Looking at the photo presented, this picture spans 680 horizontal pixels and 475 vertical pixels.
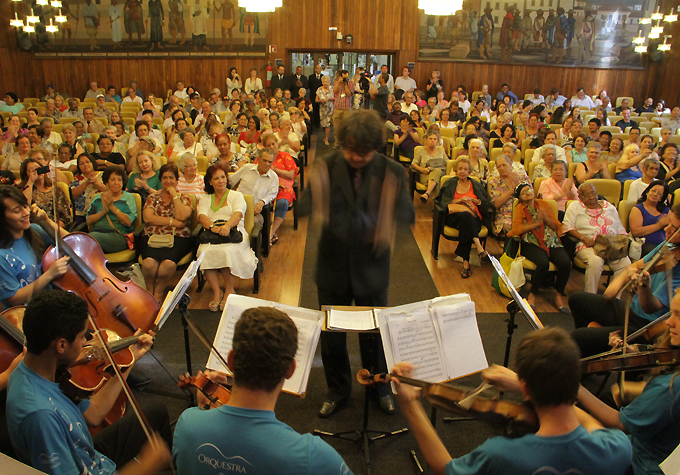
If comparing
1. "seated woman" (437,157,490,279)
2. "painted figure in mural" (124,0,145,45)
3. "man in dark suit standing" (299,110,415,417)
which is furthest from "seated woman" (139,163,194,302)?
"painted figure in mural" (124,0,145,45)

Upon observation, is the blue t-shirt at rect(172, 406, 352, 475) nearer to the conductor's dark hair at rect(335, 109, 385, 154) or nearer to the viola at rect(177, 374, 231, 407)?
the viola at rect(177, 374, 231, 407)

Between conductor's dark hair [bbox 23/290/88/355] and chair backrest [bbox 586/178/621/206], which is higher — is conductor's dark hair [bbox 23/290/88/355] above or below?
above

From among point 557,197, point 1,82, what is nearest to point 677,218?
point 557,197

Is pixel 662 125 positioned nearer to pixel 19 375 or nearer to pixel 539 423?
pixel 539 423

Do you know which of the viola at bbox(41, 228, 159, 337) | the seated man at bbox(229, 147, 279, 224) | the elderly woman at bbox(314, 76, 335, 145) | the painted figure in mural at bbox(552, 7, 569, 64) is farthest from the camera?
the painted figure in mural at bbox(552, 7, 569, 64)

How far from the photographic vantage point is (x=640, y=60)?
12531mm

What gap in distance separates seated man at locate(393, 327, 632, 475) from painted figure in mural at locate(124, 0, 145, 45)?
41.4ft

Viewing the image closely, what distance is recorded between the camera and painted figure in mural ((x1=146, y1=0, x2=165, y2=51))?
11.3 metres

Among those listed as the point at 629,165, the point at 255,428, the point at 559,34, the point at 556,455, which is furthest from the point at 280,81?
the point at 556,455

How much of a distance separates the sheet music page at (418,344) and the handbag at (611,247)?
7.43 ft

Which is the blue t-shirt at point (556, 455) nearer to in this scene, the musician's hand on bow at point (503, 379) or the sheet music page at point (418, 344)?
the musician's hand on bow at point (503, 379)

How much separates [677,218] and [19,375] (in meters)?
2.97

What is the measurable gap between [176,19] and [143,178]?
8.51 meters

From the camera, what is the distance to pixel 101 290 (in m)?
2.62
